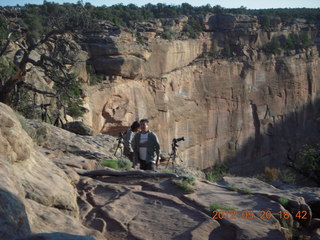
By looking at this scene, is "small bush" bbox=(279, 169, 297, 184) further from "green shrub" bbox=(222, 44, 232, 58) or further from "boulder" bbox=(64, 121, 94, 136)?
"green shrub" bbox=(222, 44, 232, 58)

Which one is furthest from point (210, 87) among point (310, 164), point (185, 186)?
point (185, 186)

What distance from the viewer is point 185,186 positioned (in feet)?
19.6

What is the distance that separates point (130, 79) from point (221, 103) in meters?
10.2

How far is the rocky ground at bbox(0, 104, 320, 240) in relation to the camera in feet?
13.3

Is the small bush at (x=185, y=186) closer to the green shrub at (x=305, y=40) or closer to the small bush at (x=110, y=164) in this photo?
the small bush at (x=110, y=164)

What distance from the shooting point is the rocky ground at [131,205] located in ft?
13.3

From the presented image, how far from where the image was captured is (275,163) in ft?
123

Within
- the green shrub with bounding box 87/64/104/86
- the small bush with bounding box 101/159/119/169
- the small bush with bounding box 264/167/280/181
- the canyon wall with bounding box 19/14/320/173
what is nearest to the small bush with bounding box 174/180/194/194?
the small bush with bounding box 101/159/119/169

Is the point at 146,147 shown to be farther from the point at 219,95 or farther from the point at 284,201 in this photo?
the point at 219,95

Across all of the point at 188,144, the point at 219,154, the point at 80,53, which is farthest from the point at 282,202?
the point at 219,154

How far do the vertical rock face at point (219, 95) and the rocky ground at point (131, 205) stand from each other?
19279mm

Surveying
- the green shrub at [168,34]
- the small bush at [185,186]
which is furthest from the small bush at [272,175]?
the green shrub at [168,34]

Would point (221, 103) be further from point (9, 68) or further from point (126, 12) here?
point (9, 68)
